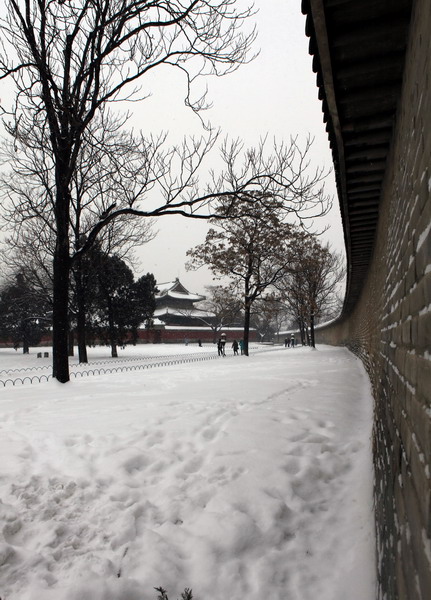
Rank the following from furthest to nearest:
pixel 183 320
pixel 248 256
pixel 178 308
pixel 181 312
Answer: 1. pixel 178 308
2. pixel 181 312
3. pixel 183 320
4. pixel 248 256

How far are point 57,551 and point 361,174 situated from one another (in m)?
5.07

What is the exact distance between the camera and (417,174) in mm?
1822

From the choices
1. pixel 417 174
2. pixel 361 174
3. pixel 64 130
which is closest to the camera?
pixel 417 174

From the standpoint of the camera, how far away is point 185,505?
12.0 ft

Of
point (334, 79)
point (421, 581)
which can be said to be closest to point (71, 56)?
point (334, 79)

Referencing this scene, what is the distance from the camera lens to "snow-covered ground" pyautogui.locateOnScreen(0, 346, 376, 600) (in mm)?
2891

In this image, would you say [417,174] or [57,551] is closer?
[417,174]

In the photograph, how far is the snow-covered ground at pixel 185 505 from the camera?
2.89 m

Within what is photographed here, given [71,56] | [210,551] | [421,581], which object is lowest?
[210,551]

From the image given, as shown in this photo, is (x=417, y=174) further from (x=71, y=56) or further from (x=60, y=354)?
(x=71, y=56)

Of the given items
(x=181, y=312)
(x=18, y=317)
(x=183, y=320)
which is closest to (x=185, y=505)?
(x=18, y=317)

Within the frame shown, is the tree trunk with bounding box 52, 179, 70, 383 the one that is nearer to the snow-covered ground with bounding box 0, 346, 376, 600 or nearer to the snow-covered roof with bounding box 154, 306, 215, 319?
the snow-covered ground with bounding box 0, 346, 376, 600

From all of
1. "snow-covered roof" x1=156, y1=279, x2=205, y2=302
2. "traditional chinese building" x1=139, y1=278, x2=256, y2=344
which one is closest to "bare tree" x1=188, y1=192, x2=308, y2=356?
"traditional chinese building" x1=139, y1=278, x2=256, y2=344

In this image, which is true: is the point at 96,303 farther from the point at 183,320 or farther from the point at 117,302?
the point at 183,320
